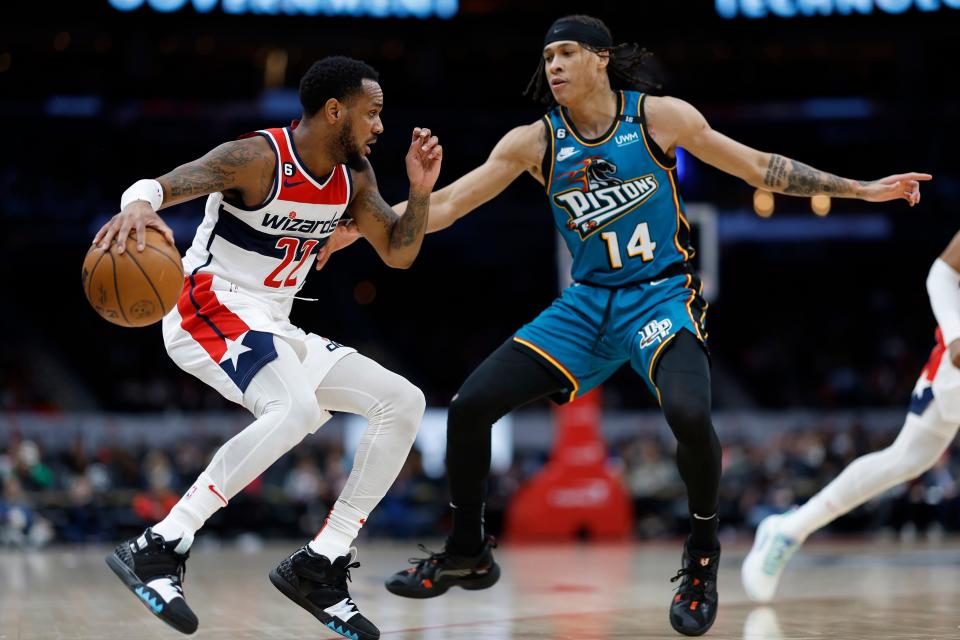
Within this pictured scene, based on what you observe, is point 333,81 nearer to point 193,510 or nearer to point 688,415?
point 193,510

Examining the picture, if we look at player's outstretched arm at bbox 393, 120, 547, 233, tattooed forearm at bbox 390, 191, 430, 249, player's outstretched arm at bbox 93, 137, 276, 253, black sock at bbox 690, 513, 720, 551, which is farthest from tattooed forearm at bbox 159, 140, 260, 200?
black sock at bbox 690, 513, 720, 551

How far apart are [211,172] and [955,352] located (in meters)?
3.43

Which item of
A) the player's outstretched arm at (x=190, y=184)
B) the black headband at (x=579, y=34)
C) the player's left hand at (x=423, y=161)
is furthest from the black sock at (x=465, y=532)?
the black headband at (x=579, y=34)

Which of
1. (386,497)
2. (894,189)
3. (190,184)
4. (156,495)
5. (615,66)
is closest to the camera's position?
(190,184)

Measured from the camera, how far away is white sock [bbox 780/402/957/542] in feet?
20.0

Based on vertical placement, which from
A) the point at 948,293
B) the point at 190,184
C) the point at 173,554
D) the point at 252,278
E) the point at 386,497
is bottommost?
the point at 173,554

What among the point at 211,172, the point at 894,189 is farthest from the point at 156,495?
the point at 894,189

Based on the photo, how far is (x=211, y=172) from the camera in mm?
4453

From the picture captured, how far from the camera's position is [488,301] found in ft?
81.2

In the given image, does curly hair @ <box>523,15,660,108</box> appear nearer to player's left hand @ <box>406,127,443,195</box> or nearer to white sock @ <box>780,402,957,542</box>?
player's left hand @ <box>406,127,443,195</box>

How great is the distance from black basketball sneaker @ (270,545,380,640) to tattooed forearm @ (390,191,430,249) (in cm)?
133

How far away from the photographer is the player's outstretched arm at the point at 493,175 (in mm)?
5344

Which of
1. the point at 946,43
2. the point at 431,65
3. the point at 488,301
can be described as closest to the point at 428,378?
the point at 488,301

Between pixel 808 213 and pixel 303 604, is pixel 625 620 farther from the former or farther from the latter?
pixel 808 213
